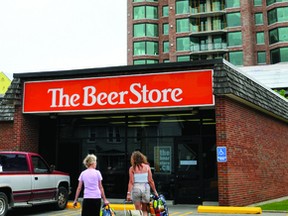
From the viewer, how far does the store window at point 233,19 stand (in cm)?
5806

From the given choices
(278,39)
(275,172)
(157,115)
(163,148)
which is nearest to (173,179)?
(163,148)

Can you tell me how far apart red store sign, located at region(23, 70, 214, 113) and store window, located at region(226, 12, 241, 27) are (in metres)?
46.3

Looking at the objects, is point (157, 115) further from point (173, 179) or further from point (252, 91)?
point (252, 91)

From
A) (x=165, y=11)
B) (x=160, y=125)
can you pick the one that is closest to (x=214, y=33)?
(x=165, y=11)

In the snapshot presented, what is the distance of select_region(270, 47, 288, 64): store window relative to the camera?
2190 inches

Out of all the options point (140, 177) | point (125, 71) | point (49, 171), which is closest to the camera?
point (140, 177)

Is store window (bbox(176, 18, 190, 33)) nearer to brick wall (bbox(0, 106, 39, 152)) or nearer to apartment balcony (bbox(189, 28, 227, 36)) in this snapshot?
apartment balcony (bbox(189, 28, 227, 36))

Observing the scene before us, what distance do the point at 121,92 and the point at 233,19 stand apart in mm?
46724

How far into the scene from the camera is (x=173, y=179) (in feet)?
50.8

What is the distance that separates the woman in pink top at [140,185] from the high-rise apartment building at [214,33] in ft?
165

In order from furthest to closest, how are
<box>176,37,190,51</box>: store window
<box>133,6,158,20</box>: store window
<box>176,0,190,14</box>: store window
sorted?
<box>133,6,158,20</box>: store window → <box>176,0,190,14</box>: store window → <box>176,37,190,51</box>: store window

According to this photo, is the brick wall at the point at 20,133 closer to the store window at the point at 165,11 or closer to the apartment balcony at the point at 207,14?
the apartment balcony at the point at 207,14

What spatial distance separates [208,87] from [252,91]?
2713 millimetres

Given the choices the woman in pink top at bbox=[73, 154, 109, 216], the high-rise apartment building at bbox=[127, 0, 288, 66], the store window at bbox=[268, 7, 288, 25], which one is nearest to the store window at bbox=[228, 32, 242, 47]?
the high-rise apartment building at bbox=[127, 0, 288, 66]
